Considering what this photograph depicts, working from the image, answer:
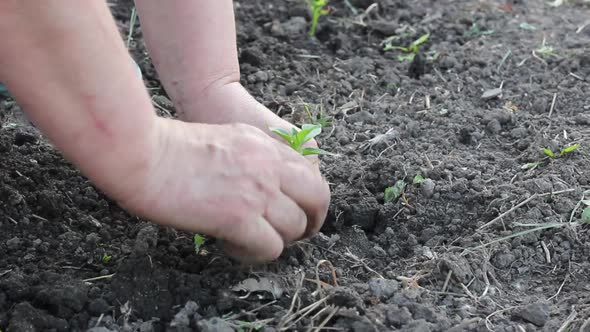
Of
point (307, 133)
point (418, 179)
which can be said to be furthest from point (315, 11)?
point (307, 133)

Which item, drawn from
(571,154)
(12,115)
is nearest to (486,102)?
(571,154)

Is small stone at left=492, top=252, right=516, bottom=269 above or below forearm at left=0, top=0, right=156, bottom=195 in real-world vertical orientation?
below

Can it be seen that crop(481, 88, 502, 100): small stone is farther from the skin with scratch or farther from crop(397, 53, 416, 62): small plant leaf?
the skin with scratch

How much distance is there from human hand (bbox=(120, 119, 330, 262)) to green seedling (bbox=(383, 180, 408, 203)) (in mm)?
395

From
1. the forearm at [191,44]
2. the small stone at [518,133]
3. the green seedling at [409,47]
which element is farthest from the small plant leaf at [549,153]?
the forearm at [191,44]

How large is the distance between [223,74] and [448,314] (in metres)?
0.65

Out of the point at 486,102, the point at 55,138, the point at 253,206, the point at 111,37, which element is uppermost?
the point at 111,37

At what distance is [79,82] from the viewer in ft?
4.11

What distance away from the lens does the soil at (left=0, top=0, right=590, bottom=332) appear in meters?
1.50

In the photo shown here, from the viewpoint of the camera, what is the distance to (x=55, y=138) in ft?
4.21

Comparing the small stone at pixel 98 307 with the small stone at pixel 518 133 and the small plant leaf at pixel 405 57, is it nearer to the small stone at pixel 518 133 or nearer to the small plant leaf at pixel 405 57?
the small stone at pixel 518 133

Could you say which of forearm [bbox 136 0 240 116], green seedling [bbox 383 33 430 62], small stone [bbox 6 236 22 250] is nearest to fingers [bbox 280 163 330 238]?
forearm [bbox 136 0 240 116]

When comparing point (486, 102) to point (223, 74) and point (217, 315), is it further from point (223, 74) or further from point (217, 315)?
point (217, 315)

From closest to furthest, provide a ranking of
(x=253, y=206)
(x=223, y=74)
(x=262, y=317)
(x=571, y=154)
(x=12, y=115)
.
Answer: (x=253, y=206) < (x=262, y=317) < (x=223, y=74) < (x=571, y=154) < (x=12, y=115)
